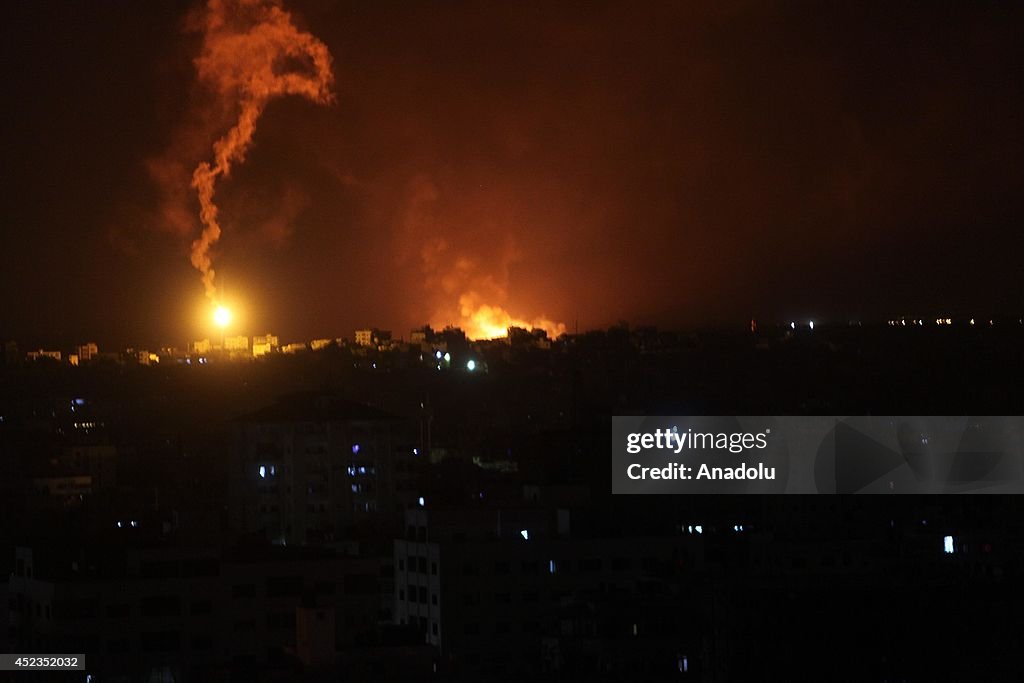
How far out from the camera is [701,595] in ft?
53.0

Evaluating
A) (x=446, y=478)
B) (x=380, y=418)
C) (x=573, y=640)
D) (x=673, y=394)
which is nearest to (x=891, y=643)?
(x=573, y=640)

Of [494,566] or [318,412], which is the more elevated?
[318,412]

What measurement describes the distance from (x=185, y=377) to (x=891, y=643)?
46.4 m

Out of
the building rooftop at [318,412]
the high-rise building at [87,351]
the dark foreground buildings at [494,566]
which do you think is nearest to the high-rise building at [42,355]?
the high-rise building at [87,351]

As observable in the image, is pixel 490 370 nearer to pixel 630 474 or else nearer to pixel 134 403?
pixel 134 403

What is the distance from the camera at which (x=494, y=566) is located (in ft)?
62.2
